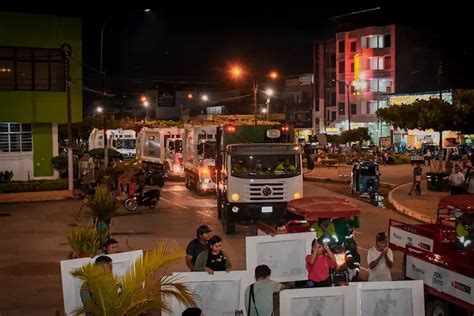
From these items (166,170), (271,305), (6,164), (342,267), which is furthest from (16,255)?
(166,170)

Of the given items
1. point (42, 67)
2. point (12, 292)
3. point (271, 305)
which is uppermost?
point (42, 67)

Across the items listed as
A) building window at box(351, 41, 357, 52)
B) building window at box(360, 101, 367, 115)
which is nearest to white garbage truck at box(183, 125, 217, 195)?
building window at box(360, 101, 367, 115)

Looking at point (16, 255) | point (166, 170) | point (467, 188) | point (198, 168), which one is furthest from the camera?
point (166, 170)

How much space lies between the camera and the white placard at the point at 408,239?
462 inches

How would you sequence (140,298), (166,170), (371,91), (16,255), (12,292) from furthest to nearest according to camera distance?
1. (371,91)
2. (166,170)
3. (16,255)
4. (12,292)
5. (140,298)

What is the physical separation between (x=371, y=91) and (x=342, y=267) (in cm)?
7649

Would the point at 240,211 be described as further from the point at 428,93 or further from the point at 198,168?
the point at 428,93

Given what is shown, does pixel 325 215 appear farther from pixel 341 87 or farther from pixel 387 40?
pixel 341 87

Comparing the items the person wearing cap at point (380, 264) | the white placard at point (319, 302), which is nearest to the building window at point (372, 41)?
the person wearing cap at point (380, 264)

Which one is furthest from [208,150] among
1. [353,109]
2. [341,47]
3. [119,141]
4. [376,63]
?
[341,47]

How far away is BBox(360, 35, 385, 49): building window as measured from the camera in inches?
3423

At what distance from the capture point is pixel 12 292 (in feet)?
42.4

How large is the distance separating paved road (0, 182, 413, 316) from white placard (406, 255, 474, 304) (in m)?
3.27

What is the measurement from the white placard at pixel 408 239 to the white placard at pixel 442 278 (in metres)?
0.95
